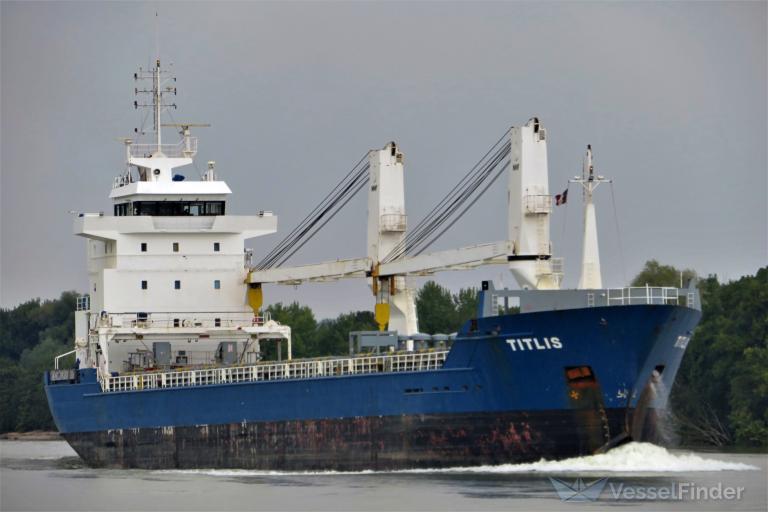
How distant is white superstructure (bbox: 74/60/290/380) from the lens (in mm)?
63750

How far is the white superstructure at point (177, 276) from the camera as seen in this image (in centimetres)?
6375

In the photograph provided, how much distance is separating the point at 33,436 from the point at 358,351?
44.0 meters

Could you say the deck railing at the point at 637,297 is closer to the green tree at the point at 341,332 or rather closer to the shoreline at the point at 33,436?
the green tree at the point at 341,332

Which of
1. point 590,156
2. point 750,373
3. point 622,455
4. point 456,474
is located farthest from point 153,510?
point 750,373

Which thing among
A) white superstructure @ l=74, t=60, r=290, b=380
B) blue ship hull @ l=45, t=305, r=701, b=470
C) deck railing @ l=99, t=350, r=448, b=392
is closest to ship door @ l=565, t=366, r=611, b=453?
blue ship hull @ l=45, t=305, r=701, b=470

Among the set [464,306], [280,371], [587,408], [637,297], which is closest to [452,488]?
[587,408]

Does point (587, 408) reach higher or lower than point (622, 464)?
higher

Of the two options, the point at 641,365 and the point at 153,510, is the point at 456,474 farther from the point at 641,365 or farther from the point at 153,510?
the point at 153,510

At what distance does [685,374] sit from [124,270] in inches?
935

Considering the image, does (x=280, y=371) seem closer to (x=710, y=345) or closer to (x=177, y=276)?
(x=177, y=276)

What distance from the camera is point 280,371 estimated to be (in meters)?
57.2

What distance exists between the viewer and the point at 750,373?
7069cm

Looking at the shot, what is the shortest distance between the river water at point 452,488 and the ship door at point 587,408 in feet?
1.39

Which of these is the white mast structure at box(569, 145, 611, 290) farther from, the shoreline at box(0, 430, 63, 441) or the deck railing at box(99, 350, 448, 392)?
the shoreline at box(0, 430, 63, 441)
